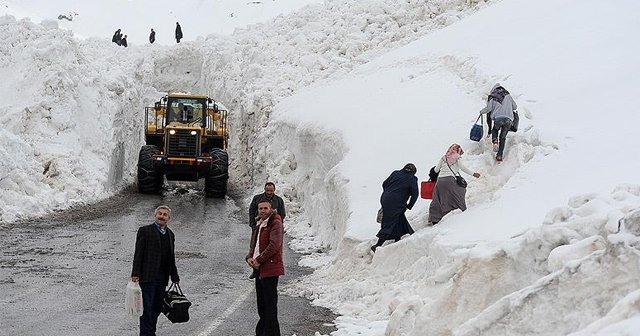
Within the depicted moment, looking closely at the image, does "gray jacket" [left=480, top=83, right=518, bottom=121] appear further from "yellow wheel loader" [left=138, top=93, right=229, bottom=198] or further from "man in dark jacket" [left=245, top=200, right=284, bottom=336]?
"yellow wheel loader" [left=138, top=93, right=229, bottom=198]

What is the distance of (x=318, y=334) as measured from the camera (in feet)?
30.5

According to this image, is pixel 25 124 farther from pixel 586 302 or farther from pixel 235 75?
pixel 586 302

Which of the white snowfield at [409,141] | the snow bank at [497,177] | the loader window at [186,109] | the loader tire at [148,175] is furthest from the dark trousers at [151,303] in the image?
the loader window at [186,109]

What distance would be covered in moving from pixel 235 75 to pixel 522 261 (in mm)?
32034

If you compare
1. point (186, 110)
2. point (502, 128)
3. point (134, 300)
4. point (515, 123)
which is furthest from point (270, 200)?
point (186, 110)

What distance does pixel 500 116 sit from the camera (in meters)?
15.1

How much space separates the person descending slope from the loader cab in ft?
48.8

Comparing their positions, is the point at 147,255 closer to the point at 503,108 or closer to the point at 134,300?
the point at 134,300

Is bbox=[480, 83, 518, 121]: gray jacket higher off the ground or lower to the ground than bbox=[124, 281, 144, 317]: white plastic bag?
higher

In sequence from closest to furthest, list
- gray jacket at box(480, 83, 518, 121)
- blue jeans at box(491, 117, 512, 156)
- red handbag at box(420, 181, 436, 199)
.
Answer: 1. red handbag at box(420, 181, 436, 199)
2. blue jeans at box(491, 117, 512, 156)
3. gray jacket at box(480, 83, 518, 121)

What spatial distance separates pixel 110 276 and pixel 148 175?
44.9 ft

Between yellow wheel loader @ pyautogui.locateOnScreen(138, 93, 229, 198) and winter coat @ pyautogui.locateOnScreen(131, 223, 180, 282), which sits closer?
winter coat @ pyautogui.locateOnScreen(131, 223, 180, 282)

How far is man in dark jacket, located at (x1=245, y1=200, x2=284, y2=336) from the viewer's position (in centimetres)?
914

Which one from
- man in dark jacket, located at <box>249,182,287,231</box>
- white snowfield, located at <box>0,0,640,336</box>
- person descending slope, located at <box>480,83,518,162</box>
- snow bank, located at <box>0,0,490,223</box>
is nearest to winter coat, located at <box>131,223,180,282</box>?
white snowfield, located at <box>0,0,640,336</box>
